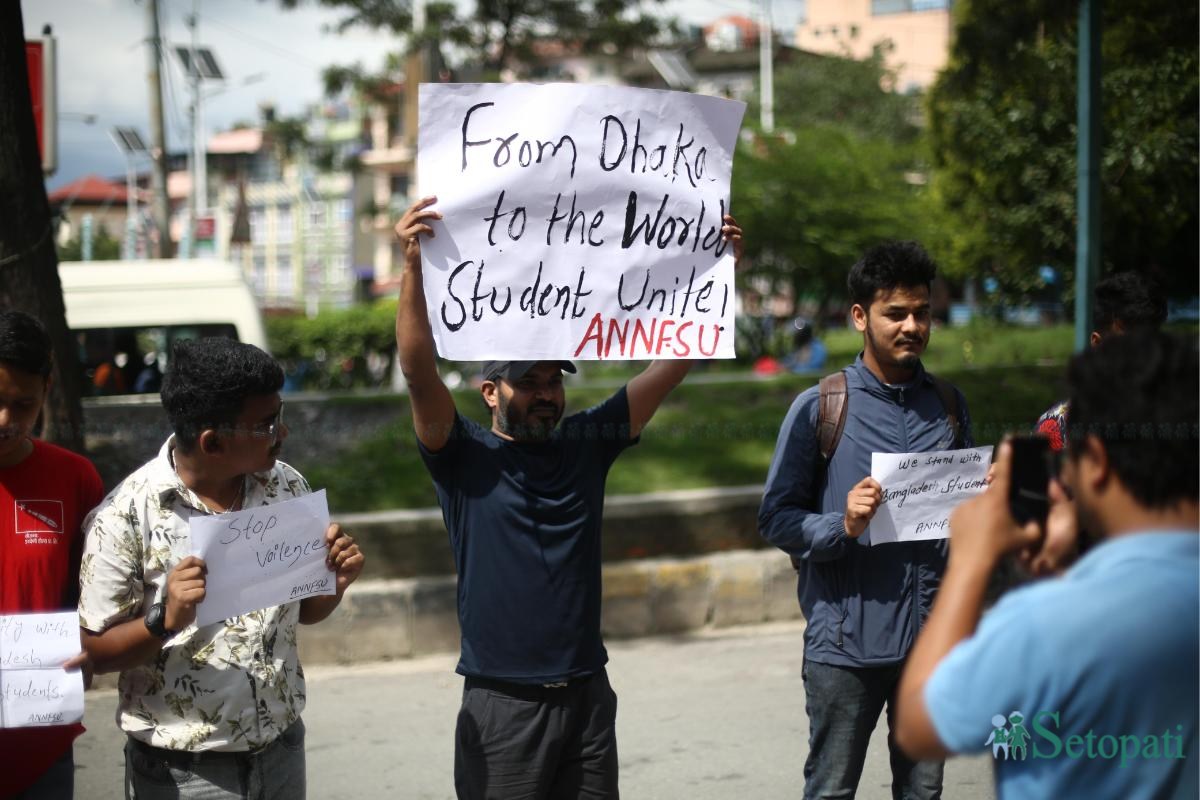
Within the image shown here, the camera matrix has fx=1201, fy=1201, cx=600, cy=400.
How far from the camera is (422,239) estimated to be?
10.2 feet

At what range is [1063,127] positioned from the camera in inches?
400

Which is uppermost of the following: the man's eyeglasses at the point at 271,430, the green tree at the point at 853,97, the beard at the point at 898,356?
the green tree at the point at 853,97

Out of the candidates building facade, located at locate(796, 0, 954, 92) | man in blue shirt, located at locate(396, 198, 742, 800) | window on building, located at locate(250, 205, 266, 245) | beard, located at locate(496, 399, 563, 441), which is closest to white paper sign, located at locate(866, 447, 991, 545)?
man in blue shirt, located at locate(396, 198, 742, 800)

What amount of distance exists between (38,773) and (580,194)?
1940 millimetres

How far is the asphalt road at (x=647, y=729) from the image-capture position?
16.6 feet

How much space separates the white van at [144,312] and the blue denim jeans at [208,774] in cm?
921

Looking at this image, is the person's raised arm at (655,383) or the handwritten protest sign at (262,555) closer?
the handwritten protest sign at (262,555)

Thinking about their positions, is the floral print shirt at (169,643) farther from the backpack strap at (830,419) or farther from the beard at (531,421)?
the backpack strap at (830,419)

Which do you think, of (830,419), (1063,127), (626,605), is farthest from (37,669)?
(1063,127)

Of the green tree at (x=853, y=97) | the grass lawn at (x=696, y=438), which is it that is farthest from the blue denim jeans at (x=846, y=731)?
the green tree at (x=853, y=97)

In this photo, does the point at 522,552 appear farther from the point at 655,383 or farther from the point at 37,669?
the point at 37,669

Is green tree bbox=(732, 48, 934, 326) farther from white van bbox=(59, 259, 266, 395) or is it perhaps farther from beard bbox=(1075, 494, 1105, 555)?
beard bbox=(1075, 494, 1105, 555)

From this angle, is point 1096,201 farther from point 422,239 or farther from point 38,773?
point 38,773

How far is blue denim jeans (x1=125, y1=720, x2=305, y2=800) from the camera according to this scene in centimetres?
264
